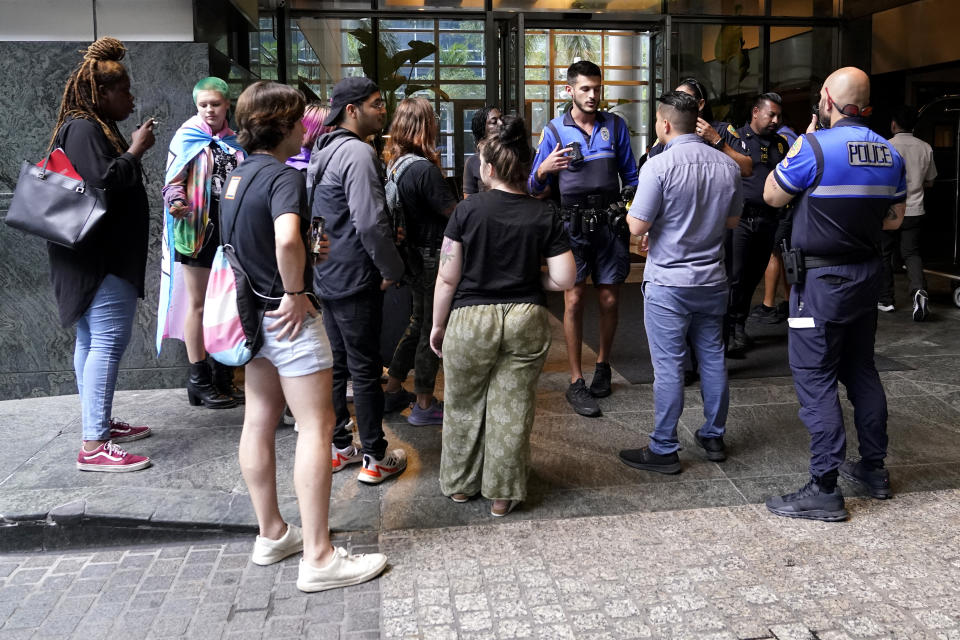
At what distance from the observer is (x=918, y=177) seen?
28.8 feet

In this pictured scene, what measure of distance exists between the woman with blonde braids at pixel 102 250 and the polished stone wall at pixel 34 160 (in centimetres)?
119

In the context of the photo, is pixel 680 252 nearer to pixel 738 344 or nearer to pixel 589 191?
pixel 589 191

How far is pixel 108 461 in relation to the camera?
4.62 meters

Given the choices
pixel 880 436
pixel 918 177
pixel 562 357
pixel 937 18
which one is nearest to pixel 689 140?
pixel 880 436

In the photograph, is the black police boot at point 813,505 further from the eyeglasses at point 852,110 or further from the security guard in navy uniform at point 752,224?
the security guard in navy uniform at point 752,224

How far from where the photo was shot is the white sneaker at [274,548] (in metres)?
3.70

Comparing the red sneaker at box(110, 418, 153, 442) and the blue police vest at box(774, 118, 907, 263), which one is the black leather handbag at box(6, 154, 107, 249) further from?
the blue police vest at box(774, 118, 907, 263)

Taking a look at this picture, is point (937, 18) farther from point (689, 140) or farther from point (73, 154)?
point (73, 154)

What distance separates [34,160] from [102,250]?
161 cm

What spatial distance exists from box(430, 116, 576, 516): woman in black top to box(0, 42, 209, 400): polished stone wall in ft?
9.04

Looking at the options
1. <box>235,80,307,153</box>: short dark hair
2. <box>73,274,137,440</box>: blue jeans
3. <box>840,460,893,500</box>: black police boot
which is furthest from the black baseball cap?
<box>840,460,893,500</box>: black police boot

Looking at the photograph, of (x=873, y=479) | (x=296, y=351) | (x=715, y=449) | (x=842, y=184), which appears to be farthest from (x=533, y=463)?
(x=842, y=184)

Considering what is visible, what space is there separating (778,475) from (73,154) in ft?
12.6

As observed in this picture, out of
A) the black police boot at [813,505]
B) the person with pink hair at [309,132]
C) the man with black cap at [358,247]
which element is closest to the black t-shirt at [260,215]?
the man with black cap at [358,247]
